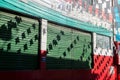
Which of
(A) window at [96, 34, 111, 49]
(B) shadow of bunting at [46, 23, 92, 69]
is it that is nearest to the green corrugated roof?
(B) shadow of bunting at [46, 23, 92, 69]

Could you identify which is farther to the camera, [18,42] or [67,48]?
[67,48]

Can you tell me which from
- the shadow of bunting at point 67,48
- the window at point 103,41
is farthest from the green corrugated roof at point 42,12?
the window at point 103,41

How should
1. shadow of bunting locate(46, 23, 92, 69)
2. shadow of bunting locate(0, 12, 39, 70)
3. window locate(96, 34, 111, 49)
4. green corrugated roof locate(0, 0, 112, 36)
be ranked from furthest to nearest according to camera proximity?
window locate(96, 34, 111, 49) → shadow of bunting locate(46, 23, 92, 69) → green corrugated roof locate(0, 0, 112, 36) → shadow of bunting locate(0, 12, 39, 70)

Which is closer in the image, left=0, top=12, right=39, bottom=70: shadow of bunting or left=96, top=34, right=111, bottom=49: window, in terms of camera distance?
left=0, top=12, right=39, bottom=70: shadow of bunting

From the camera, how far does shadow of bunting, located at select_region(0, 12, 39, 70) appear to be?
33.7ft

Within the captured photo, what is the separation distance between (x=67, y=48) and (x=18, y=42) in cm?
401

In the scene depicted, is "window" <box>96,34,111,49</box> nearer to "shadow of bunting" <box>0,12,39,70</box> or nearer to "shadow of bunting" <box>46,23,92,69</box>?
"shadow of bunting" <box>46,23,92,69</box>

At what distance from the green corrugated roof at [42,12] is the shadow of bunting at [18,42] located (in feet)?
1.11

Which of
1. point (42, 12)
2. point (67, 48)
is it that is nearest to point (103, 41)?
point (67, 48)

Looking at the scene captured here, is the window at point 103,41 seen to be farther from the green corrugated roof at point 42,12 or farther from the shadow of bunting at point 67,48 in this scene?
the green corrugated roof at point 42,12

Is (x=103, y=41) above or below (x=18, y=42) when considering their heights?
above

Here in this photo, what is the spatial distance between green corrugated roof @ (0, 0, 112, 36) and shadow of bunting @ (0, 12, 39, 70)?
34 cm

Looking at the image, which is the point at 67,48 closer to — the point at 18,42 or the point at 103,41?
the point at 18,42

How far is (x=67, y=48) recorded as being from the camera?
14375 millimetres
